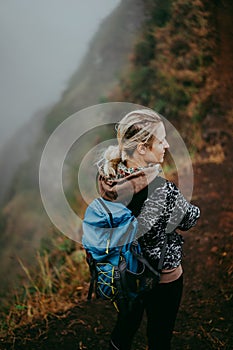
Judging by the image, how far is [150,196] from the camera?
1.65 metres

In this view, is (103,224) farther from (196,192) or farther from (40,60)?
(40,60)

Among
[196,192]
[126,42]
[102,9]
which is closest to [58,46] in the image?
[126,42]

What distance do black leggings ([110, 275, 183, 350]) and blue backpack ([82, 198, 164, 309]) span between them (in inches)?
4.5

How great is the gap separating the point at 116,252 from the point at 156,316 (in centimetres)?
44

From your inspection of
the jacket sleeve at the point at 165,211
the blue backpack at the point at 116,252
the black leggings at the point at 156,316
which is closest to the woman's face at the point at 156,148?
the jacket sleeve at the point at 165,211

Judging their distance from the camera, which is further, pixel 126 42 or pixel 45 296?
pixel 126 42

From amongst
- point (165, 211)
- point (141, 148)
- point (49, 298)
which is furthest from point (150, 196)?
point (49, 298)

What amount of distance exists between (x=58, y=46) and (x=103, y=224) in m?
13.9

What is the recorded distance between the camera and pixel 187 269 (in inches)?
148

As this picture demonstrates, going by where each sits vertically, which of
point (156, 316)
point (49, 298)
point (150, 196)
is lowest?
point (49, 298)

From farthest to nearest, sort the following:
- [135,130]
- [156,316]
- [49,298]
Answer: [49,298] → [156,316] → [135,130]

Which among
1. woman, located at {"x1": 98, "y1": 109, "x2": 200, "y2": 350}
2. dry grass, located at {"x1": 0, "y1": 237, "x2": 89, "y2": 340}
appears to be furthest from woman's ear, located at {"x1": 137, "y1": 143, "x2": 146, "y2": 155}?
dry grass, located at {"x1": 0, "y1": 237, "x2": 89, "y2": 340}

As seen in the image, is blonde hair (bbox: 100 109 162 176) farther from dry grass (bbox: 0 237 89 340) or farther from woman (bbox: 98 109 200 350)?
dry grass (bbox: 0 237 89 340)

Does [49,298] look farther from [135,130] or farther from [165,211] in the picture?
[135,130]
